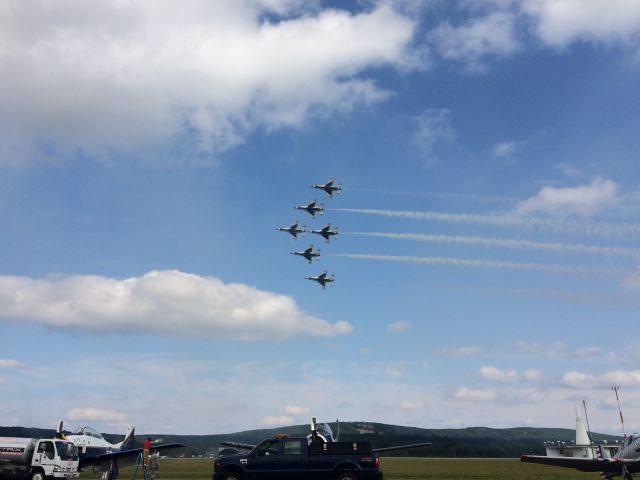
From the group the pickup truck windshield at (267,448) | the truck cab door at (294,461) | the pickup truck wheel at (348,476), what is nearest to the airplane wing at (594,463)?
the pickup truck wheel at (348,476)

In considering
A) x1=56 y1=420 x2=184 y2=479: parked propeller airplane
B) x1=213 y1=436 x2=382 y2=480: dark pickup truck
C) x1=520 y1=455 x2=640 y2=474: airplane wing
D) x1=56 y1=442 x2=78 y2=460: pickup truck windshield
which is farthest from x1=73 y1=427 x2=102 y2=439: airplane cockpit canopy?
x1=520 y1=455 x2=640 y2=474: airplane wing

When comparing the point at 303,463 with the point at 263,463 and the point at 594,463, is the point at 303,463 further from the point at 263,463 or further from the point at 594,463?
the point at 594,463

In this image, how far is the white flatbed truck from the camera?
25484 mm

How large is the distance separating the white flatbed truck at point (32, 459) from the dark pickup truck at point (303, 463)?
35.5 feet

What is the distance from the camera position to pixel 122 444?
121 feet

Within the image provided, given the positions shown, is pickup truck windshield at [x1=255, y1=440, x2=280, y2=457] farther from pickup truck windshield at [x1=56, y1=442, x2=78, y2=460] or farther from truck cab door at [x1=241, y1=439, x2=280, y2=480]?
pickup truck windshield at [x1=56, y1=442, x2=78, y2=460]

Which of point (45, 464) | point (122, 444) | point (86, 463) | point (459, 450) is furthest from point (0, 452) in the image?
point (459, 450)

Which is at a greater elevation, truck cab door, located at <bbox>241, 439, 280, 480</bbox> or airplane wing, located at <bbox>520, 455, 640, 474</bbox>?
truck cab door, located at <bbox>241, 439, 280, 480</bbox>

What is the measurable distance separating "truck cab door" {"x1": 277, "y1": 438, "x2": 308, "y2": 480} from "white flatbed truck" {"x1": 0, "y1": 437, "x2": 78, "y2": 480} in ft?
43.5

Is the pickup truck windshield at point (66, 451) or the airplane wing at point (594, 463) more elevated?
the pickup truck windshield at point (66, 451)

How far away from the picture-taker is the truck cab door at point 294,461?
20250mm

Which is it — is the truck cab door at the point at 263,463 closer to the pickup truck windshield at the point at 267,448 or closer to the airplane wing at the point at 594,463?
the pickup truck windshield at the point at 267,448

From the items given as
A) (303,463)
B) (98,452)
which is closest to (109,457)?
(98,452)

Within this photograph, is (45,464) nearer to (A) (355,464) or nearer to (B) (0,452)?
(B) (0,452)
